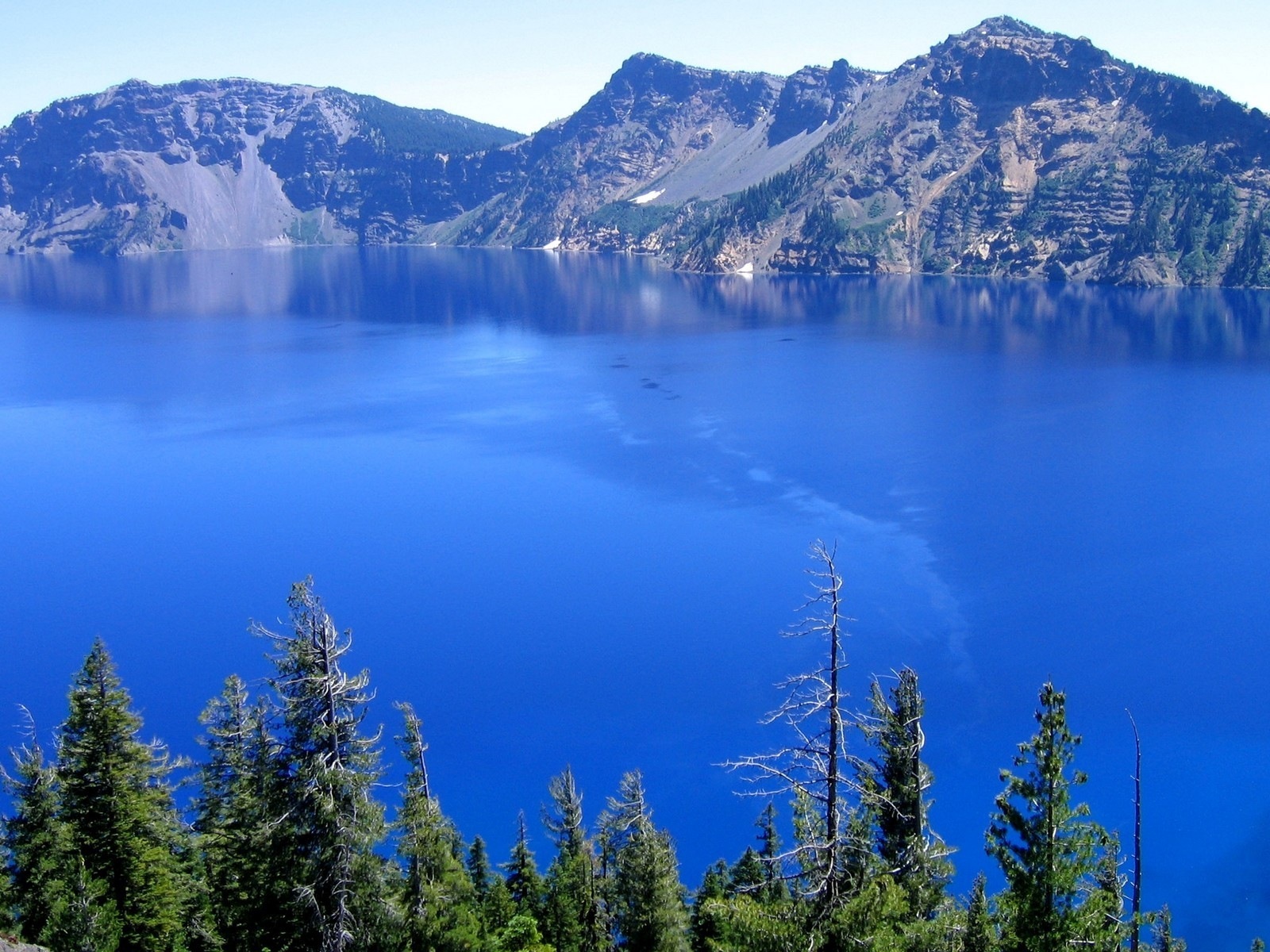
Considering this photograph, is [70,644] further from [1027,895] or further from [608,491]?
[1027,895]

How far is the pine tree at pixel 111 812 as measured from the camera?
24.8 metres

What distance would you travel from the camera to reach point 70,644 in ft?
173

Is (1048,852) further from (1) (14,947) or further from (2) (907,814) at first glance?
→ (1) (14,947)

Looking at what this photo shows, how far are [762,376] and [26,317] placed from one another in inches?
5458

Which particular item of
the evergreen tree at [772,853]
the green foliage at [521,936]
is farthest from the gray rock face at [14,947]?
the evergreen tree at [772,853]

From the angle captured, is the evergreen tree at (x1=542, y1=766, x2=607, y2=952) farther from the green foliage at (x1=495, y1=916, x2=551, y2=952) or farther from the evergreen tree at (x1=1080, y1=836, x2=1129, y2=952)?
the evergreen tree at (x1=1080, y1=836, x2=1129, y2=952)

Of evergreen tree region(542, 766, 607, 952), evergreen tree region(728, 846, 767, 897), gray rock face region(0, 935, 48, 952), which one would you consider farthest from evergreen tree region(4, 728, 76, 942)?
evergreen tree region(728, 846, 767, 897)

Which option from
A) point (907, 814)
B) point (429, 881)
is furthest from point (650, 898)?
point (907, 814)

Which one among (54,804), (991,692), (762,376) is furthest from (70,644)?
(762,376)

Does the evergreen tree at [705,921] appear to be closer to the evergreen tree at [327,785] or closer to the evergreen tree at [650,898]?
the evergreen tree at [650,898]

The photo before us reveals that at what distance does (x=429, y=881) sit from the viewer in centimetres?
2441

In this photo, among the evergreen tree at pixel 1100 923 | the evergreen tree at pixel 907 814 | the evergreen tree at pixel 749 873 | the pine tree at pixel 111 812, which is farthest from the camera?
the evergreen tree at pixel 749 873

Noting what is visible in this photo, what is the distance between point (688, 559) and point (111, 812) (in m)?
40.7

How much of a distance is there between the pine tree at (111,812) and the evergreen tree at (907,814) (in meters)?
15.9
